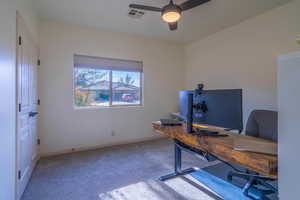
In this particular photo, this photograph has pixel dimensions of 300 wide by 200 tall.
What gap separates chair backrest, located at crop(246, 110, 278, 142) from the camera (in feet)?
5.82

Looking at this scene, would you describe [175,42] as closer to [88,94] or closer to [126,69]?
[126,69]

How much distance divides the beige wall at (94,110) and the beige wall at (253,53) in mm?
1031

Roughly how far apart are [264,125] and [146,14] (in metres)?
2.57

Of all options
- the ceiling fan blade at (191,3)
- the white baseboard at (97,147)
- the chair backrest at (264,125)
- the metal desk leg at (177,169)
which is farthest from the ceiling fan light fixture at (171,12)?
the white baseboard at (97,147)

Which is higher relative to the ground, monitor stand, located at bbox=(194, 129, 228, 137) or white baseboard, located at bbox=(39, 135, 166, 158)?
monitor stand, located at bbox=(194, 129, 228, 137)

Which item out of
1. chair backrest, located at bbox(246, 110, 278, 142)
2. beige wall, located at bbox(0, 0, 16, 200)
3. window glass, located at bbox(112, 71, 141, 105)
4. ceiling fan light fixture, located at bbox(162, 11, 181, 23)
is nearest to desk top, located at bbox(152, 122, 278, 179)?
chair backrest, located at bbox(246, 110, 278, 142)

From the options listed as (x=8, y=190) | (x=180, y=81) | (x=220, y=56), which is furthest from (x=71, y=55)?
(x=220, y=56)

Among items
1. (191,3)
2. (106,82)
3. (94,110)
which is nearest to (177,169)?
(94,110)

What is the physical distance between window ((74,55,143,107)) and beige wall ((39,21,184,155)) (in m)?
0.14

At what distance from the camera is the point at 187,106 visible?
1731 mm

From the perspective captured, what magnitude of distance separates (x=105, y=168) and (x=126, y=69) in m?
2.25

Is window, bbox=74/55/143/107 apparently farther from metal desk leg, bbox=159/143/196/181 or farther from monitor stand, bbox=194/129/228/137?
monitor stand, bbox=194/129/228/137

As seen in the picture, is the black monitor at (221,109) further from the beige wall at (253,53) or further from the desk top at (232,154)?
the beige wall at (253,53)

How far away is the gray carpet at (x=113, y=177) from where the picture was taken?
1.87 meters
